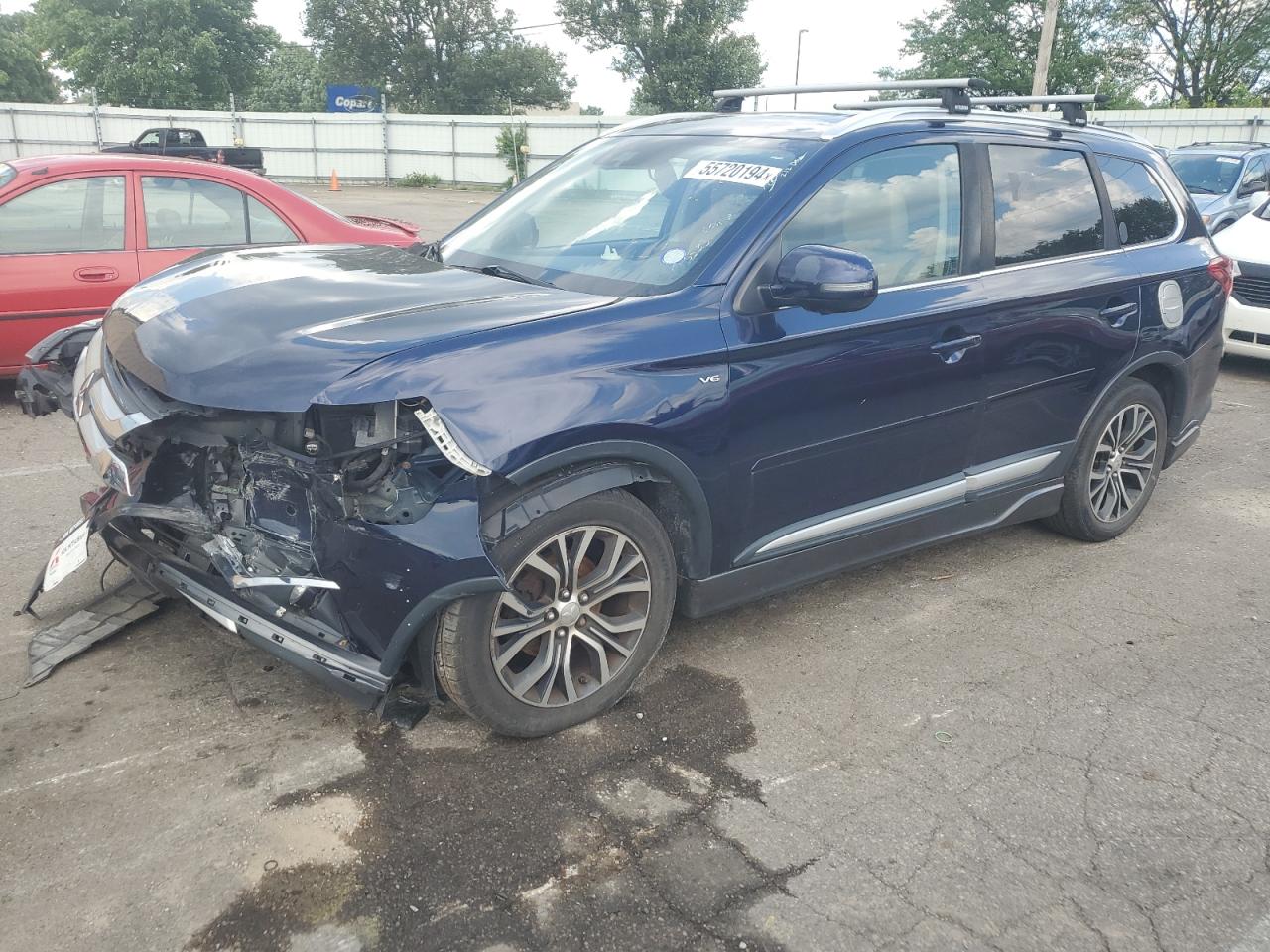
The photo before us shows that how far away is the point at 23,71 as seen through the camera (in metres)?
53.9

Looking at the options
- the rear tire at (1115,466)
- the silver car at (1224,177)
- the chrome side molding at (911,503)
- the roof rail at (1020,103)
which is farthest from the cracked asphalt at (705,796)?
the silver car at (1224,177)

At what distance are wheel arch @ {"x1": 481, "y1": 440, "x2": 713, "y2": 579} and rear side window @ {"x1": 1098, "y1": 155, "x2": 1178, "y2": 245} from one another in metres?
2.69

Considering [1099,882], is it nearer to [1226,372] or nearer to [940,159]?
[940,159]

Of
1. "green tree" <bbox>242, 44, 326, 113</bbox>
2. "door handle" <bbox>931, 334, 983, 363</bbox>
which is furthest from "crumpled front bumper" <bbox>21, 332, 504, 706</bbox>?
"green tree" <bbox>242, 44, 326, 113</bbox>

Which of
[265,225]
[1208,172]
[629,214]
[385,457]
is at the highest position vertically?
[1208,172]

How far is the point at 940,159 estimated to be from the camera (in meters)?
4.09

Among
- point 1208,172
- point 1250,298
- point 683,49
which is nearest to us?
point 1250,298

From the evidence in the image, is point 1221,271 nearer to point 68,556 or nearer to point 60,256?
point 68,556

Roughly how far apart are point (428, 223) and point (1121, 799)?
20100 mm

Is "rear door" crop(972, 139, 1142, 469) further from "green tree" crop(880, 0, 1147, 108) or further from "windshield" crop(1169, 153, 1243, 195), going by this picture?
"green tree" crop(880, 0, 1147, 108)

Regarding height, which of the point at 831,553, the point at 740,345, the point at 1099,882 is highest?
the point at 740,345

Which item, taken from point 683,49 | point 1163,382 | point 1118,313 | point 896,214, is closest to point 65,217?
point 896,214

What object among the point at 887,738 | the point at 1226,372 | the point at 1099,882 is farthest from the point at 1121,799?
the point at 1226,372

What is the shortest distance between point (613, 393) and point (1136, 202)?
10.4 ft
